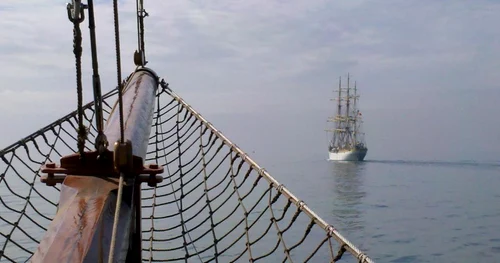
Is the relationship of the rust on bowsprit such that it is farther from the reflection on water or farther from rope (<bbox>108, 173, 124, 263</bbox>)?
the reflection on water

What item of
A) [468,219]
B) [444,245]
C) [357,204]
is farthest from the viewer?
[357,204]

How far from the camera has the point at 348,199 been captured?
35.9m

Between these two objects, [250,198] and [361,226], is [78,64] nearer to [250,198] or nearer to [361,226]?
[361,226]

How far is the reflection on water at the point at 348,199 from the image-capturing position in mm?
25266

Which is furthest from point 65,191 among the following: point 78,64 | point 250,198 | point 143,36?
point 250,198

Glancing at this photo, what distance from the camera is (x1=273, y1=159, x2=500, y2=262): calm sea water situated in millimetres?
20875

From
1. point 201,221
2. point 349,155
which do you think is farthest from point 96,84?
point 349,155

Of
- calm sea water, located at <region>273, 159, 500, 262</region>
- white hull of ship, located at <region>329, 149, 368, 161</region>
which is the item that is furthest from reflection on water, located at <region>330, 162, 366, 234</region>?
white hull of ship, located at <region>329, 149, 368, 161</region>

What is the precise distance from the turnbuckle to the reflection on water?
2196 cm

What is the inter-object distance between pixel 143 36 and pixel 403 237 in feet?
67.0

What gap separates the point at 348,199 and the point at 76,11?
115ft

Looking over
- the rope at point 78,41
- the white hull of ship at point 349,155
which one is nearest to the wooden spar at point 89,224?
the rope at point 78,41

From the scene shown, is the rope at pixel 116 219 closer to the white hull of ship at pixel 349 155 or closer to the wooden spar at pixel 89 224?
the wooden spar at pixel 89 224

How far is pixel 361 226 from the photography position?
25172 millimetres
